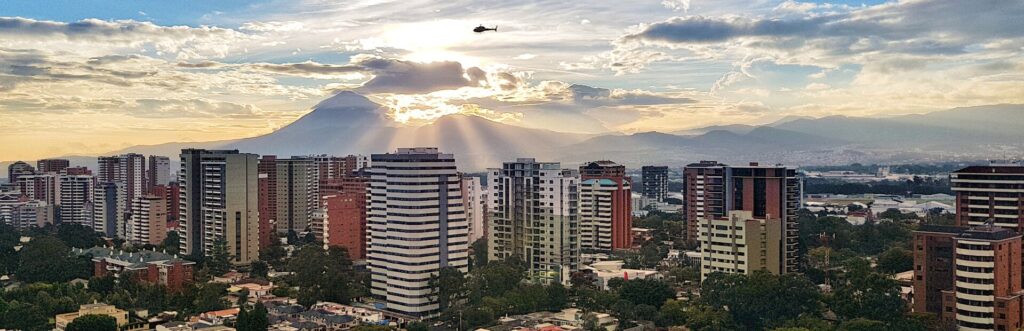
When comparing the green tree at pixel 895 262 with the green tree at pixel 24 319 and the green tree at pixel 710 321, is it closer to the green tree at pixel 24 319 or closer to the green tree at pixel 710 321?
the green tree at pixel 710 321

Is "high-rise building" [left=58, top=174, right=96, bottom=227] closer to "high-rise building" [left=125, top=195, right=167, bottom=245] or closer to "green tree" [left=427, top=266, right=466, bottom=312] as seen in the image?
"high-rise building" [left=125, top=195, right=167, bottom=245]

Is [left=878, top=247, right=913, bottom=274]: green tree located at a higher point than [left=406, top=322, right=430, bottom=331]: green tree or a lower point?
higher

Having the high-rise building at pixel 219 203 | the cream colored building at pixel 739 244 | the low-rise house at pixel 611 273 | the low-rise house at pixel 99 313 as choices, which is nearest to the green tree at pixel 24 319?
the low-rise house at pixel 99 313

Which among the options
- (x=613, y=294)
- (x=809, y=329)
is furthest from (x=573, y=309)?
(x=809, y=329)

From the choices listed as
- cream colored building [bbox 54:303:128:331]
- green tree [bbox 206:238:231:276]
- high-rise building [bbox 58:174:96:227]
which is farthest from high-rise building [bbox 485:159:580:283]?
high-rise building [bbox 58:174:96:227]

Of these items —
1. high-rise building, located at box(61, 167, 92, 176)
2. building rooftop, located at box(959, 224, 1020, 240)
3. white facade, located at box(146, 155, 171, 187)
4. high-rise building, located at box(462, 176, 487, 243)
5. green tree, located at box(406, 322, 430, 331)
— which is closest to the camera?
building rooftop, located at box(959, 224, 1020, 240)

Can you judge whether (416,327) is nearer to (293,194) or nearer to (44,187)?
(293,194)

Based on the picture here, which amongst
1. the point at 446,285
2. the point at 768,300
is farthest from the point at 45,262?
the point at 768,300

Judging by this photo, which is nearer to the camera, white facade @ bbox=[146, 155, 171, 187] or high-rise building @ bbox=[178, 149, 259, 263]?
high-rise building @ bbox=[178, 149, 259, 263]
